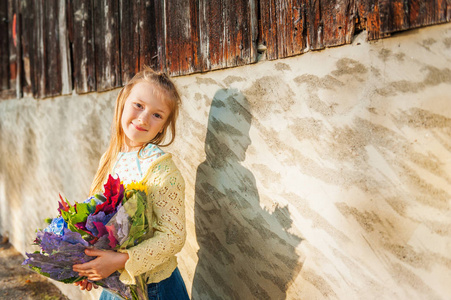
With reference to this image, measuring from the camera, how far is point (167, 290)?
2191mm

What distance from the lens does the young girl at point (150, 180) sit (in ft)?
6.15

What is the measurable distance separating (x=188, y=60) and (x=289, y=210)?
1.17 m

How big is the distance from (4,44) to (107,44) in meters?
3.12

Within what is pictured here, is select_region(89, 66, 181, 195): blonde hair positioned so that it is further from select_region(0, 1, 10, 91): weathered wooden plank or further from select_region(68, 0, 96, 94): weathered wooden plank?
select_region(0, 1, 10, 91): weathered wooden plank

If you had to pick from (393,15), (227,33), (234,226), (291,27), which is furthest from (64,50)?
(393,15)

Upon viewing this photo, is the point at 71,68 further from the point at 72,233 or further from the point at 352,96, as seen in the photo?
the point at 352,96

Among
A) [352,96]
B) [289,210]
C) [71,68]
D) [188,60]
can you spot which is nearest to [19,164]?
[71,68]

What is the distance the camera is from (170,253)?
1.97m

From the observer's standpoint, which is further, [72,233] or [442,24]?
[72,233]

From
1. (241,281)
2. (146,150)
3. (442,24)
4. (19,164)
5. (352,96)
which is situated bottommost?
(19,164)

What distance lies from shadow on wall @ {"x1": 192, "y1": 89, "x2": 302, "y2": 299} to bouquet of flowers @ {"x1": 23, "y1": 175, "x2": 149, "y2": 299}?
559 mm

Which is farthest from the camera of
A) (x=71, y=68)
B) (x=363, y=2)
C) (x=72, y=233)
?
(x=71, y=68)

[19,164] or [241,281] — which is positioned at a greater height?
[241,281]

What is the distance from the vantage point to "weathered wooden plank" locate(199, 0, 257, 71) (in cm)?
218
